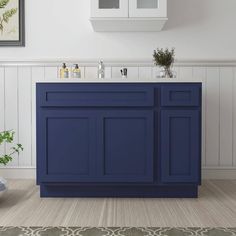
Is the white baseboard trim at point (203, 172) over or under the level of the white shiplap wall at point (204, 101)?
under

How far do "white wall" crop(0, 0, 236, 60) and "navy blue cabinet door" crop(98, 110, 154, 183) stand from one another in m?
0.80

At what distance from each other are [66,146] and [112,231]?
2.48ft

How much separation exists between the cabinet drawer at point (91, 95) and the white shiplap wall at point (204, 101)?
24.7 inches

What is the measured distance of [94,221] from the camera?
187 centimetres

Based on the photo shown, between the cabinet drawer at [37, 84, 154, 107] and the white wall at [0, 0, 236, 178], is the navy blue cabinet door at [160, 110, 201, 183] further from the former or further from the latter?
the white wall at [0, 0, 236, 178]

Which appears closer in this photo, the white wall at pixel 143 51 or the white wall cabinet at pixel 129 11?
the white wall cabinet at pixel 129 11

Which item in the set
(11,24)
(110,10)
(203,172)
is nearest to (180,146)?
(203,172)

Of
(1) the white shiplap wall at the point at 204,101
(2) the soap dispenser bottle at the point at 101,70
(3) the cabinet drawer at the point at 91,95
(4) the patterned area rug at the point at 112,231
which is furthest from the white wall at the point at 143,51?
(4) the patterned area rug at the point at 112,231

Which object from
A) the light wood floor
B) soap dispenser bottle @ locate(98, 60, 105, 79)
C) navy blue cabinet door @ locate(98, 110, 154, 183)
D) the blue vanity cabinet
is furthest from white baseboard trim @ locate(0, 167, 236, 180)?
soap dispenser bottle @ locate(98, 60, 105, 79)

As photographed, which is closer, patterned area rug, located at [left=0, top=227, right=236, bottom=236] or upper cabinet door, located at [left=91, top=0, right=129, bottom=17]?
patterned area rug, located at [left=0, top=227, right=236, bottom=236]

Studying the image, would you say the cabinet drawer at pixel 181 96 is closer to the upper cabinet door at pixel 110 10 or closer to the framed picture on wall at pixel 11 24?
the upper cabinet door at pixel 110 10

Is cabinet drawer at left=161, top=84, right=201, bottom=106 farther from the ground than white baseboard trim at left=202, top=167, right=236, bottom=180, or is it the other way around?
cabinet drawer at left=161, top=84, right=201, bottom=106

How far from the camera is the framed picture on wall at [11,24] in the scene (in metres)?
2.88

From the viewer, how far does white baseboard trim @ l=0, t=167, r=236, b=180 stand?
2.92 metres
